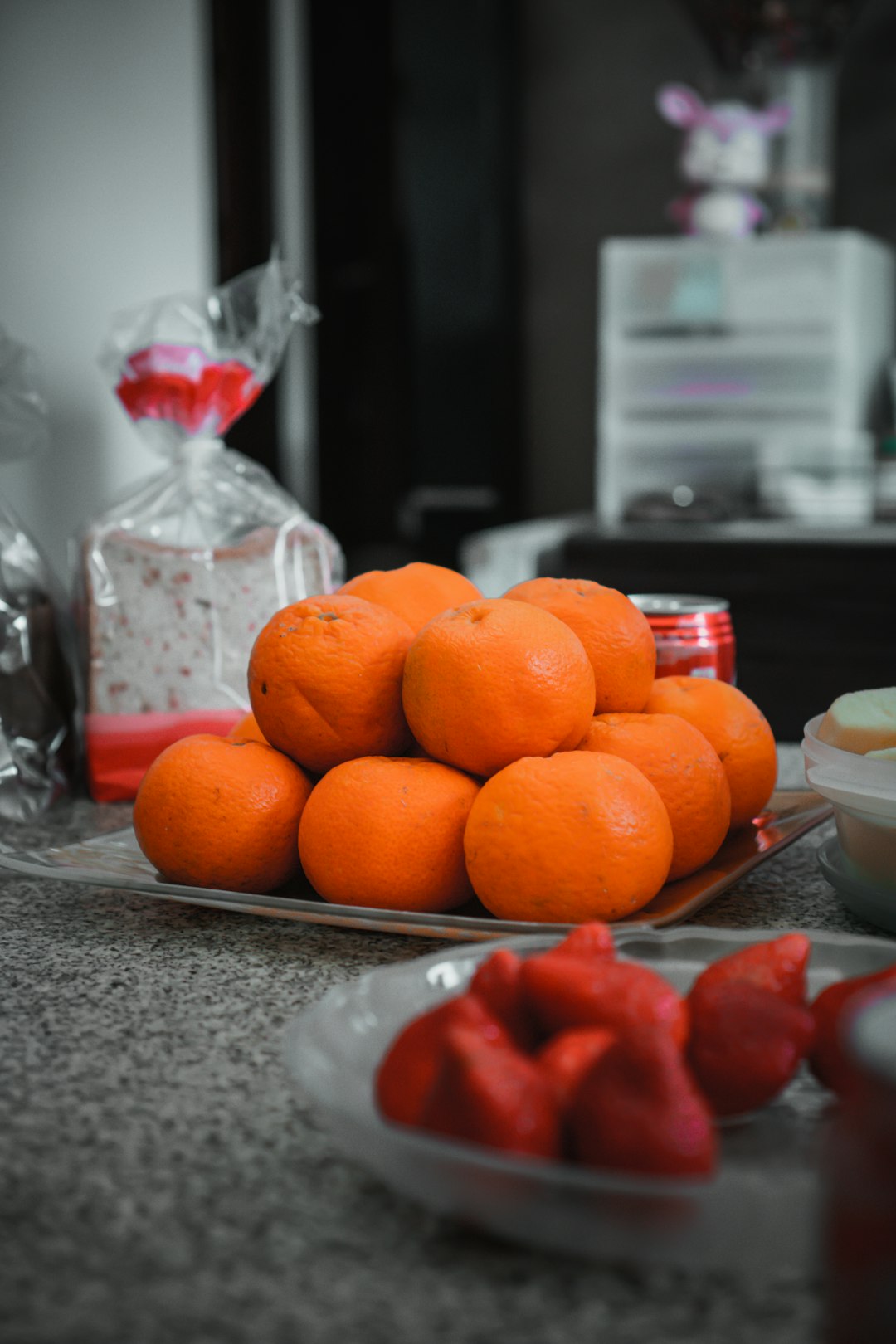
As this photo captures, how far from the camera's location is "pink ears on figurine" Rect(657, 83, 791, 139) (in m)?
2.82

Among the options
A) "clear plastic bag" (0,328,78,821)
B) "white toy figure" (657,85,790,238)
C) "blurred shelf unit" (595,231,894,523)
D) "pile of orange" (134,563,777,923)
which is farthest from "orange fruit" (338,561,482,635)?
"white toy figure" (657,85,790,238)

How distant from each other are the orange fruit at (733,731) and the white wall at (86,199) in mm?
631

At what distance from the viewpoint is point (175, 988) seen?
56 centimetres

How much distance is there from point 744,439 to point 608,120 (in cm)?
105

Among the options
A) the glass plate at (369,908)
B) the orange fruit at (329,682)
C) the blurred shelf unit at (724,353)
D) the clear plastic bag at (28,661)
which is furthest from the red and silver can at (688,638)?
the blurred shelf unit at (724,353)

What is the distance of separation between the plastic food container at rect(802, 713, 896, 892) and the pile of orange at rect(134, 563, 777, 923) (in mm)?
57

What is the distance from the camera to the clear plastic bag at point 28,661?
88 cm

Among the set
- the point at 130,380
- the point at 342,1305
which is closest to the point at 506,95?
the point at 130,380

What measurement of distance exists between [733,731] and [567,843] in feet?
0.59

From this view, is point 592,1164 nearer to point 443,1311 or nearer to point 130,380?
point 443,1311

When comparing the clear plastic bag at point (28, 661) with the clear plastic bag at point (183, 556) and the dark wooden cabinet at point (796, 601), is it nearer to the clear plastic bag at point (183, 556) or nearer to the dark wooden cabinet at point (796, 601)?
the clear plastic bag at point (183, 556)

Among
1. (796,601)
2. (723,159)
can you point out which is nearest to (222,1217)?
(796,601)

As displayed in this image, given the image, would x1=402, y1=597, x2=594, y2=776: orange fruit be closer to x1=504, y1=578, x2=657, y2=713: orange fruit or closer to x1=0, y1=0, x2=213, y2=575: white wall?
x1=504, y1=578, x2=657, y2=713: orange fruit

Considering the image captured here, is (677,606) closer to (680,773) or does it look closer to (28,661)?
(680,773)
